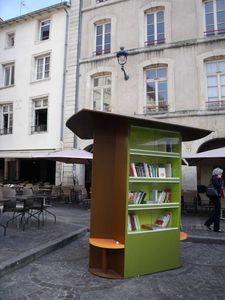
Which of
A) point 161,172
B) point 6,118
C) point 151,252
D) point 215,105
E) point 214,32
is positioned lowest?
point 151,252

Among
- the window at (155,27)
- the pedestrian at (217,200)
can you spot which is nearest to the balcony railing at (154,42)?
the window at (155,27)

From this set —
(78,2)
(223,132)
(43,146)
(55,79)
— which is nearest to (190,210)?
(223,132)

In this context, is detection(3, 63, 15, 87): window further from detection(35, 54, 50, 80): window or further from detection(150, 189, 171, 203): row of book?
detection(150, 189, 171, 203): row of book

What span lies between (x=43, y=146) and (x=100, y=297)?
527 inches

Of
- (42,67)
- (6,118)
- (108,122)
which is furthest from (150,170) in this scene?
(6,118)

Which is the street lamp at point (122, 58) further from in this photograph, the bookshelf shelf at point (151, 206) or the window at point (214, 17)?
the bookshelf shelf at point (151, 206)

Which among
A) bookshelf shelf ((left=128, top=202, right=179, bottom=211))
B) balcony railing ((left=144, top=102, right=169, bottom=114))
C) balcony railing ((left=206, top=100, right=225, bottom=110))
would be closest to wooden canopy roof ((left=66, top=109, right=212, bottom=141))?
bookshelf shelf ((left=128, top=202, right=179, bottom=211))

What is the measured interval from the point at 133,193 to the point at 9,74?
16.6 metres

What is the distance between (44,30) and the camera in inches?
721

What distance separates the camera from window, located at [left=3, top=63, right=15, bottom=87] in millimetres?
19172

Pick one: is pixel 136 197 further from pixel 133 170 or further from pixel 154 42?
pixel 154 42

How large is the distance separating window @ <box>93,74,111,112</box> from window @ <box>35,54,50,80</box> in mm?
3311

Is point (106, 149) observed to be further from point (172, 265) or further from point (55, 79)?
point (55, 79)

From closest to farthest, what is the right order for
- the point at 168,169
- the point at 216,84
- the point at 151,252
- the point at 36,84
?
1. the point at 151,252
2. the point at 168,169
3. the point at 216,84
4. the point at 36,84
